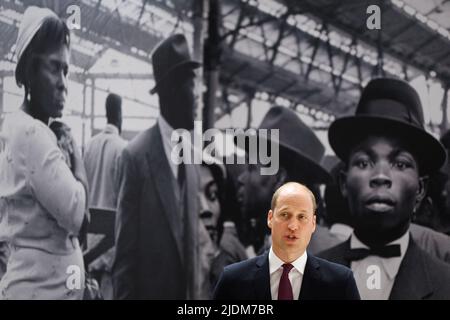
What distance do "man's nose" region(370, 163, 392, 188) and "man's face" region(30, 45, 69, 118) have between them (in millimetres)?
1809

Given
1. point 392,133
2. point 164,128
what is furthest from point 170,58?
point 392,133

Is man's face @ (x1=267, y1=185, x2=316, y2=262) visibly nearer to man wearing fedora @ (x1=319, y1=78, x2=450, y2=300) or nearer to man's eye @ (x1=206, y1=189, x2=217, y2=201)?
man wearing fedora @ (x1=319, y1=78, x2=450, y2=300)

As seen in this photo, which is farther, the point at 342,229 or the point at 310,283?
the point at 342,229

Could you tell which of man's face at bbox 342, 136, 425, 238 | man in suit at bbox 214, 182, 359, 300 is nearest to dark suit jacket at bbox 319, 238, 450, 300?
man's face at bbox 342, 136, 425, 238

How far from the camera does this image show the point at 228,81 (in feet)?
13.0

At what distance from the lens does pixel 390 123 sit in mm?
3340

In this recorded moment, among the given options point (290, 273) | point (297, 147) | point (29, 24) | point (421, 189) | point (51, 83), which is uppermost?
point (29, 24)

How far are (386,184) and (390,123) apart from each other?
1.11ft

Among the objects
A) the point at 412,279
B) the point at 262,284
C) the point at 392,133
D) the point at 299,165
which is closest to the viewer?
the point at 262,284

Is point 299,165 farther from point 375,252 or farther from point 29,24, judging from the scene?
point 29,24

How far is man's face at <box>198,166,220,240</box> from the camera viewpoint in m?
3.85

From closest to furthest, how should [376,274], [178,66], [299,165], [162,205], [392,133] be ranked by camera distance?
[376,274] → [392,133] → [299,165] → [162,205] → [178,66]

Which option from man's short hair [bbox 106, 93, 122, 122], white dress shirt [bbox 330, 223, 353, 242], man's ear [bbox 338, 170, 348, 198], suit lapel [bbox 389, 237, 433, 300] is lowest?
suit lapel [bbox 389, 237, 433, 300]
